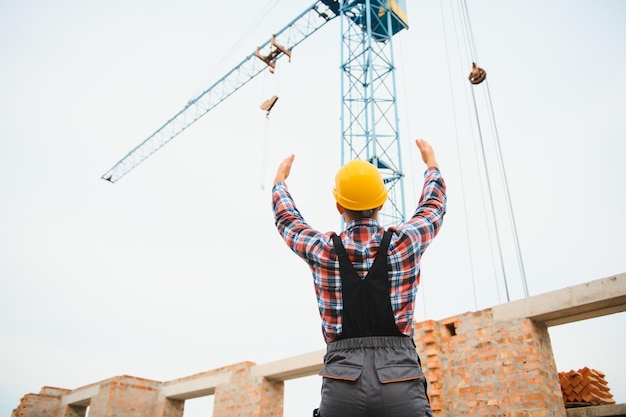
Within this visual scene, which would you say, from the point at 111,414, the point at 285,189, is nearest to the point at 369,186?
the point at 285,189

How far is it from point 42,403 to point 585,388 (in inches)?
672

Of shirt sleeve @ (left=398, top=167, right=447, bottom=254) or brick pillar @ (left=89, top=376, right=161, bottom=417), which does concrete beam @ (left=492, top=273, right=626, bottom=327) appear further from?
brick pillar @ (left=89, top=376, right=161, bottom=417)

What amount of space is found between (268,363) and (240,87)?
20817 millimetres

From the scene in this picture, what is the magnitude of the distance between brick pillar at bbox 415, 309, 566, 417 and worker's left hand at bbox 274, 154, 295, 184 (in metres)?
5.48

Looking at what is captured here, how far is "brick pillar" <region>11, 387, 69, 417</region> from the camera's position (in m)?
16.3

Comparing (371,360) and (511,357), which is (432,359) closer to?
(511,357)

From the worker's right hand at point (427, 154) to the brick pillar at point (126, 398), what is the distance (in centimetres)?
1429

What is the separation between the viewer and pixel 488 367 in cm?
646

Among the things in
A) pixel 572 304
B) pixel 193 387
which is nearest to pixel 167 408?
pixel 193 387

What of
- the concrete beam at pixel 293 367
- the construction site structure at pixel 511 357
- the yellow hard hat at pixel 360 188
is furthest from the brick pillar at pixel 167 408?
the yellow hard hat at pixel 360 188

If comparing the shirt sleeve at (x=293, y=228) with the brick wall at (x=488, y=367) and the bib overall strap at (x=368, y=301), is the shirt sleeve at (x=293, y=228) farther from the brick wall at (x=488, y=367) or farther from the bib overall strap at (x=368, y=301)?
the brick wall at (x=488, y=367)

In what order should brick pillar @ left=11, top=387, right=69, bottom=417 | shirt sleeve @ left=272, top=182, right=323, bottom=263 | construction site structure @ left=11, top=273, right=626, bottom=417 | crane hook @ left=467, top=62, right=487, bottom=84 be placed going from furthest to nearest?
brick pillar @ left=11, top=387, right=69, bottom=417
crane hook @ left=467, top=62, right=487, bottom=84
construction site structure @ left=11, top=273, right=626, bottom=417
shirt sleeve @ left=272, top=182, right=323, bottom=263

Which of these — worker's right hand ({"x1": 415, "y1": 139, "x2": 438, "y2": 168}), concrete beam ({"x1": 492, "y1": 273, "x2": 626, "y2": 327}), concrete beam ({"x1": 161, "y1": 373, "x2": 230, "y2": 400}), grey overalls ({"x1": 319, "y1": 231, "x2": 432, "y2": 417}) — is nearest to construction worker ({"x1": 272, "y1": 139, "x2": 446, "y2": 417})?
grey overalls ({"x1": 319, "y1": 231, "x2": 432, "y2": 417})

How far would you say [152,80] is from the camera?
32781mm
